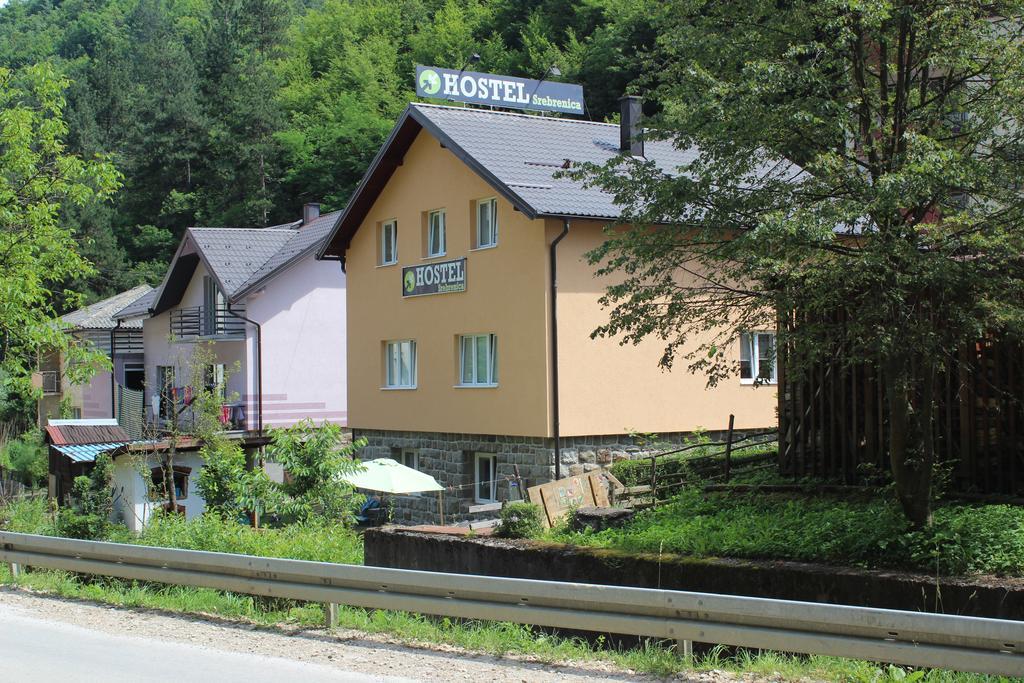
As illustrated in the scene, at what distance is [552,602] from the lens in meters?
8.78

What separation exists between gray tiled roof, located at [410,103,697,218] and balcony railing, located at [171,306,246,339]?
1282 centimetres

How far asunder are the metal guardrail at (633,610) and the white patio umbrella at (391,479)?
873cm

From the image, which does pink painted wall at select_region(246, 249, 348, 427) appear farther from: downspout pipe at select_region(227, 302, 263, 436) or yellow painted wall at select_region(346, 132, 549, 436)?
yellow painted wall at select_region(346, 132, 549, 436)

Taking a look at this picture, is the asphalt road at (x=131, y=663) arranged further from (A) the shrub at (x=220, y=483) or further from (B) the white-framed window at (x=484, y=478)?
(B) the white-framed window at (x=484, y=478)

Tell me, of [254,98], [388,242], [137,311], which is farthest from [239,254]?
[254,98]

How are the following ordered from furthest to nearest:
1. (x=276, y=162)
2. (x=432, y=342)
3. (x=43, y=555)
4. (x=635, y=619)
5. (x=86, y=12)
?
(x=86, y=12)
(x=276, y=162)
(x=432, y=342)
(x=43, y=555)
(x=635, y=619)

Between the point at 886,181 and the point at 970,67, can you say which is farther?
the point at 970,67

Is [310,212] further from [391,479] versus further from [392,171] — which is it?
[391,479]

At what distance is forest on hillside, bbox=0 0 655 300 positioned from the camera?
5966 centimetres

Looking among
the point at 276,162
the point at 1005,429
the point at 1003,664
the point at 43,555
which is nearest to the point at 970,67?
the point at 1005,429

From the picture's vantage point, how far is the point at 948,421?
42.2 feet

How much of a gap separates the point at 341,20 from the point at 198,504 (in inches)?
2180

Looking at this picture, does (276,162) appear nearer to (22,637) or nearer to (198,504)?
(198,504)

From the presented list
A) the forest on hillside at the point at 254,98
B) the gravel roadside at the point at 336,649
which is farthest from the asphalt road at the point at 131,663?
the forest on hillside at the point at 254,98
